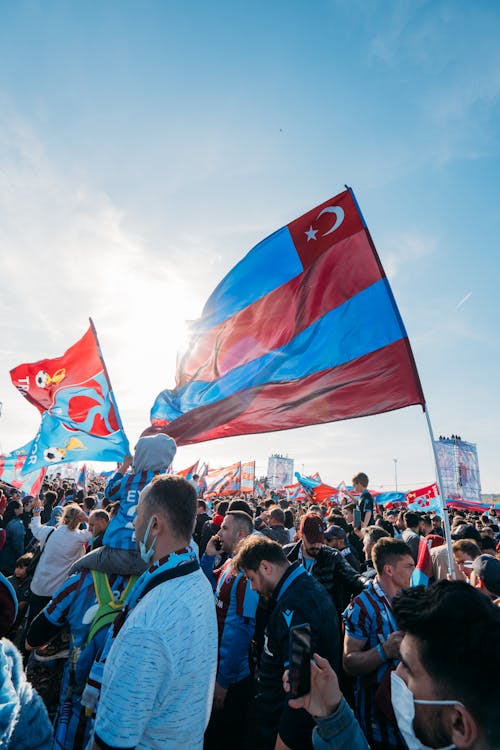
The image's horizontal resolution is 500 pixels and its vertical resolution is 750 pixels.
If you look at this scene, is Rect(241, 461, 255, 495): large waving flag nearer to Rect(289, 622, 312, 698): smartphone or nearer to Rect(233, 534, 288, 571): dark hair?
Rect(233, 534, 288, 571): dark hair

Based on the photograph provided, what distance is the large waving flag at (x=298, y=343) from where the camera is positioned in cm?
495

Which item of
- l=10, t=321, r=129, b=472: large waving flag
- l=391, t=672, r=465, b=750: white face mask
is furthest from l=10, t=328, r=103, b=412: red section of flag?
l=391, t=672, r=465, b=750: white face mask

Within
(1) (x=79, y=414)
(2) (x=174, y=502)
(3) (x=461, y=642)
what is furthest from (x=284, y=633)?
(1) (x=79, y=414)

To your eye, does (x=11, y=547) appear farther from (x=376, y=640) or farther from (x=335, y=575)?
(x=376, y=640)

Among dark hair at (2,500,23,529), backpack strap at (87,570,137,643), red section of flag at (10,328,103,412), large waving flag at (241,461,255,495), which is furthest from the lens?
large waving flag at (241,461,255,495)

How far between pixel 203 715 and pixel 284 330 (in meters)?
4.46

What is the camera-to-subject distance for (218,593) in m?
4.34

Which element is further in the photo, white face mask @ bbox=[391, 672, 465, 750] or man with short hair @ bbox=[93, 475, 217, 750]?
man with short hair @ bbox=[93, 475, 217, 750]

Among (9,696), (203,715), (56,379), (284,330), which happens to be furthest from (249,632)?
(56,379)

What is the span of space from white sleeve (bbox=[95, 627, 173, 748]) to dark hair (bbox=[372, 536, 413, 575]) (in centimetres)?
242

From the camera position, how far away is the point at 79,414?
915 cm

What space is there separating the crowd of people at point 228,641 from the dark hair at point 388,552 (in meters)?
0.01

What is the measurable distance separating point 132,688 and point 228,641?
2.60 metres

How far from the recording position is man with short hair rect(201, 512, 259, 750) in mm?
3832
